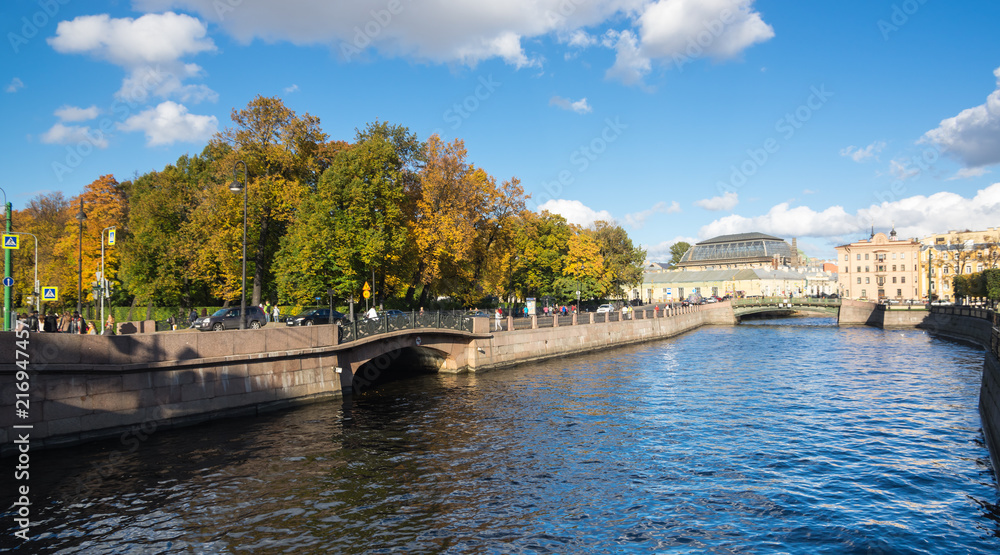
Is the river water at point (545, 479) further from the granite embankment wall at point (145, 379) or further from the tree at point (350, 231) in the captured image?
the tree at point (350, 231)

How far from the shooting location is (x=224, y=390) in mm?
→ 20172

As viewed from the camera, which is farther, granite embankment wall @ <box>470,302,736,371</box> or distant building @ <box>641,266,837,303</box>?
distant building @ <box>641,266,837,303</box>

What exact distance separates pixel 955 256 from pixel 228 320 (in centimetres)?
12570

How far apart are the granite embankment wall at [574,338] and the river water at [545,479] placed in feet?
31.7

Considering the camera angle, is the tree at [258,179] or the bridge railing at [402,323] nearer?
the bridge railing at [402,323]

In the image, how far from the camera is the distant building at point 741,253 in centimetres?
15388

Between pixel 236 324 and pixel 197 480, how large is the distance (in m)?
19.6

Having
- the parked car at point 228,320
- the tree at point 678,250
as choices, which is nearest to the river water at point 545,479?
the parked car at point 228,320

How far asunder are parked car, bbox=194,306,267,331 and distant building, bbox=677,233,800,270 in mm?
133441

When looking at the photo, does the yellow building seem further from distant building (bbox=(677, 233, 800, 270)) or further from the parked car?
the parked car

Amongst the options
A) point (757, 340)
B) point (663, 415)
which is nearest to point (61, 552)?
point (663, 415)

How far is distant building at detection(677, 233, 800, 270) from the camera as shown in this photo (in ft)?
505

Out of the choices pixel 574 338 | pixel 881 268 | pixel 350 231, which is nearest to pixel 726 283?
pixel 881 268

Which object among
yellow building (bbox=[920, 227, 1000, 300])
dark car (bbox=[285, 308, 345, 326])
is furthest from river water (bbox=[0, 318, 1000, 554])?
yellow building (bbox=[920, 227, 1000, 300])
